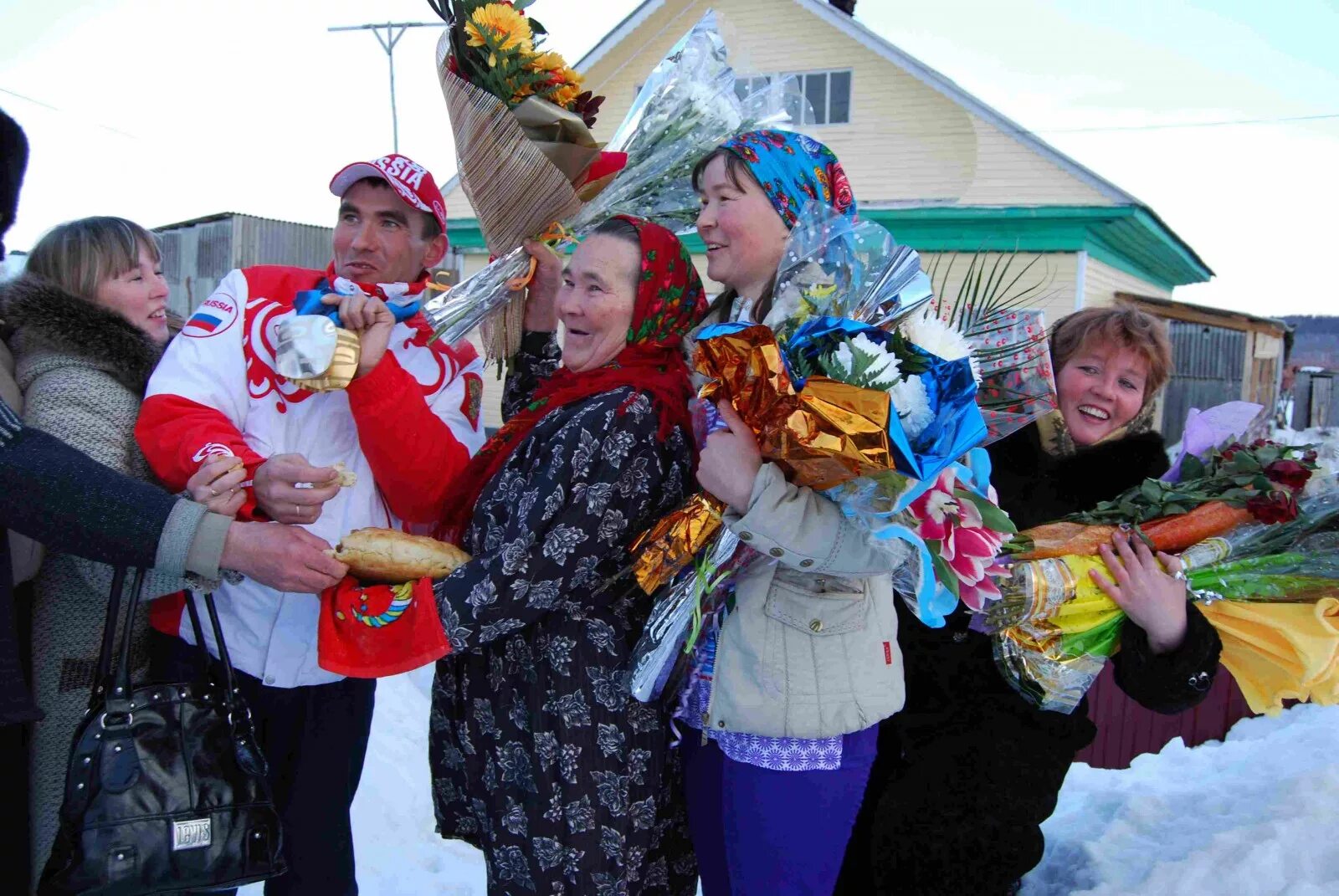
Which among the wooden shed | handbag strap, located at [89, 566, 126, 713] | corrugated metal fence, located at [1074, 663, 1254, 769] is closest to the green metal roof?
the wooden shed

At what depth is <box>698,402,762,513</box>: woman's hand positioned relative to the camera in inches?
66.7

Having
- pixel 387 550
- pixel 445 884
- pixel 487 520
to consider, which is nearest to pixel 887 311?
pixel 487 520

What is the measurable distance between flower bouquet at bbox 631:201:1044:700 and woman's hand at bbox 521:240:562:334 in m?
0.71

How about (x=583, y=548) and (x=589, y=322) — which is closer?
(x=583, y=548)

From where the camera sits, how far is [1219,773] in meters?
3.64

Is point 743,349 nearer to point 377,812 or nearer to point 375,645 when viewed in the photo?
point 375,645

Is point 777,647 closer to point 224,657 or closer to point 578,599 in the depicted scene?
point 578,599

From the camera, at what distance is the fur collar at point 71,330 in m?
1.88

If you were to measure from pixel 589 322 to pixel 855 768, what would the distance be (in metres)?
1.04

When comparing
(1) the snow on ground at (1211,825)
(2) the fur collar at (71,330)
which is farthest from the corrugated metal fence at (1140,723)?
(2) the fur collar at (71,330)

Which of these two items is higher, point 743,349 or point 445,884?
point 743,349

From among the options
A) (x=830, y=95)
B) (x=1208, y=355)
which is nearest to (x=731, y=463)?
(x=830, y=95)

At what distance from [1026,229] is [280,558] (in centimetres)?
1051

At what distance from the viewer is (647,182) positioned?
239cm
